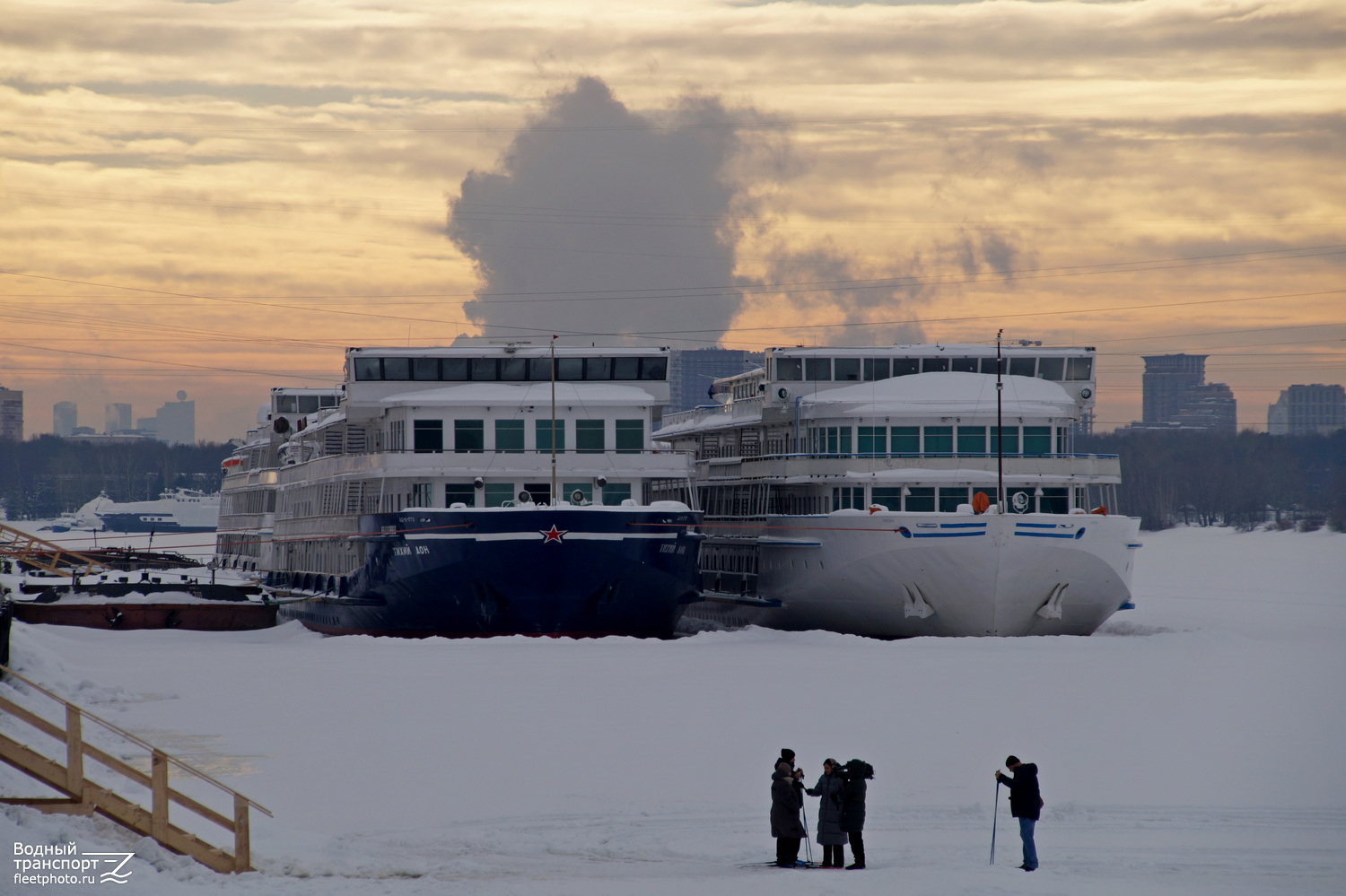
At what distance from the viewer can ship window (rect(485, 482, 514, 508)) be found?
50.8m

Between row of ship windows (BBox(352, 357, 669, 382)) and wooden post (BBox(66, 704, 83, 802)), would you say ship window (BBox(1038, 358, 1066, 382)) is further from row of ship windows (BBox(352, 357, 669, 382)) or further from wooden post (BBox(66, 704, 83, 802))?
wooden post (BBox(66, 704, 83, 802))

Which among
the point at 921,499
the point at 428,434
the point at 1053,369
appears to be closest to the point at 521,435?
the point at 428,434

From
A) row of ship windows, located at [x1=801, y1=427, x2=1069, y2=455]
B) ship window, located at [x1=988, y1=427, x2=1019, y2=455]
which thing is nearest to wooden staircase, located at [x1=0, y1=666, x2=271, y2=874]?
row of ship windows, located at [x1=801, y1=427, x2=1069, y2=455]

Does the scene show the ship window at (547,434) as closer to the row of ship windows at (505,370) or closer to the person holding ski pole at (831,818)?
the row of ship windows at (505,370)

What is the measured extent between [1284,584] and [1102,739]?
71.2 m

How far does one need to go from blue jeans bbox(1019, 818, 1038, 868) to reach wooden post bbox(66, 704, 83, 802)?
11163mm

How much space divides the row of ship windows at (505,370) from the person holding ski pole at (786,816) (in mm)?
34099

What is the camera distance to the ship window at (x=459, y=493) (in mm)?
51031

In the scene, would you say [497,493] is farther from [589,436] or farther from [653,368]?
[653,368]

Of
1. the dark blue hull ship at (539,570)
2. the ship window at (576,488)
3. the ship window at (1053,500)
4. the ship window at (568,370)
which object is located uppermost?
the ship window at (568,370)

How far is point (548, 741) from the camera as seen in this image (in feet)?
91.0

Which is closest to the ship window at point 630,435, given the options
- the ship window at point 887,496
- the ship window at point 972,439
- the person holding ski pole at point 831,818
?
the ship window at point 887,496

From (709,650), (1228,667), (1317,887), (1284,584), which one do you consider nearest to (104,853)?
(1317,887)

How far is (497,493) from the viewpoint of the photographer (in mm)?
50844
